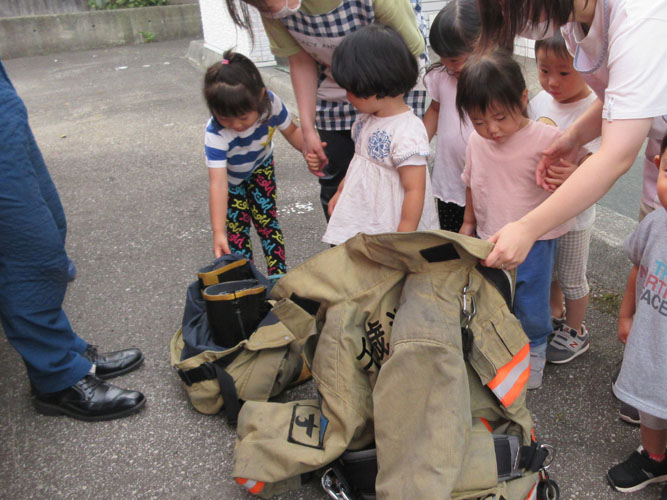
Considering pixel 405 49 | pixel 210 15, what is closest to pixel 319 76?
pixel 405 49

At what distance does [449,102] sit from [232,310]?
119cm

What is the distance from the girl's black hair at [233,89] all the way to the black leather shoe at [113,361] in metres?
1.09

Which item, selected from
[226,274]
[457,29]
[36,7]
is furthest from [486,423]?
[36,7]

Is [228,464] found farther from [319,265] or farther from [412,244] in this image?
[412,244]

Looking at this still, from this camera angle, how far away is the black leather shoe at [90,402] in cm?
217

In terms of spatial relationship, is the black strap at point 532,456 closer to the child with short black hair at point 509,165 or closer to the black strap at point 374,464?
the black strap at point 374,464

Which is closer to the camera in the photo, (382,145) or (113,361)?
(382,145)

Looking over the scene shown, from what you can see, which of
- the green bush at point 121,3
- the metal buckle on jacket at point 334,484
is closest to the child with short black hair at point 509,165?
the metal buckle on jacket at point 334,484

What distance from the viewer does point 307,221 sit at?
3.65m

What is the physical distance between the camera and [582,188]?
1.39 metres

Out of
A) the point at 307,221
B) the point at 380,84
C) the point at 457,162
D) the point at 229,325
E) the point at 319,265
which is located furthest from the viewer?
the point at 307,221

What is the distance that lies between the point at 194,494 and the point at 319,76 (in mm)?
1704

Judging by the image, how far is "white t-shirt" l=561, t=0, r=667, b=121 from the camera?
Answer: 1311 millimetres

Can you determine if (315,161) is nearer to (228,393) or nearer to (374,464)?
(228,393)
